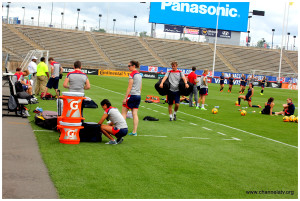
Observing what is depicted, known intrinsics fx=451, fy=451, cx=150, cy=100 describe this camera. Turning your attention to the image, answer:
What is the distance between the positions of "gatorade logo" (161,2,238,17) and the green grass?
196 feet

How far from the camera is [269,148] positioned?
10.8 metres

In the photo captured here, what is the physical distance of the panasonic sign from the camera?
233 ft

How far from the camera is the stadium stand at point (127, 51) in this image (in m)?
66.8

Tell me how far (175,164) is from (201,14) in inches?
2627

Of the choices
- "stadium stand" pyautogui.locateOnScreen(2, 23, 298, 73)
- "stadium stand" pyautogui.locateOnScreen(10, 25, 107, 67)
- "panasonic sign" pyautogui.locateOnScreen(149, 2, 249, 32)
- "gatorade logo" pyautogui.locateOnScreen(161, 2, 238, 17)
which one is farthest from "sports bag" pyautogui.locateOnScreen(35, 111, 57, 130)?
"gatorade logo" pyautogui.locateOnScreen(161, 2, 238, 17)

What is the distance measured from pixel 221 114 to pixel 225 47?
209ft

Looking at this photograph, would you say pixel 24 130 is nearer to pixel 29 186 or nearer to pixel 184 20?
pixel 29 186

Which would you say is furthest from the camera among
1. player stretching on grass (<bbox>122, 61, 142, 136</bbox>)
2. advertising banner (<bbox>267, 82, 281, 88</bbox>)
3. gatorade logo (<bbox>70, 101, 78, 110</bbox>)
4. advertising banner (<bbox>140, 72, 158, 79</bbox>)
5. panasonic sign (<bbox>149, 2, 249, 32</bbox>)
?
panasonic sign (<bbox>149, 2, 249, 32</bbox>)

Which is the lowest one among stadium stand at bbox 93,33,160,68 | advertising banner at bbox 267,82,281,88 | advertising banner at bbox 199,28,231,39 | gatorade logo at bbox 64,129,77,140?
gatorade logo at bbox 64,129,77,140

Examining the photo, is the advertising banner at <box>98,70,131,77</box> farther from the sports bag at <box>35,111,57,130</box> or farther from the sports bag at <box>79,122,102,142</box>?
the sports bag at <box>79,122,102,142</box>

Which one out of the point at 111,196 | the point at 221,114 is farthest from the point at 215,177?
the point at 221,114

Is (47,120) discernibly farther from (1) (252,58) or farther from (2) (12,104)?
(1) (252,58)

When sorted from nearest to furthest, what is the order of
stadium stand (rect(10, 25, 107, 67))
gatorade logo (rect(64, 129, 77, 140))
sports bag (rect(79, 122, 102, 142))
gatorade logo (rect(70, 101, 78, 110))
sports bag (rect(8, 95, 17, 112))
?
gatorade logo (rect(64, 129, 77, 140))
gatorade logo (rect(70, 101, 78, 110))
sports bag (rect(79, 122, 102, 142))
sports bag (rect(8, 95, 17, 112))
stadium stand (rect(10, 25, 107, 67))

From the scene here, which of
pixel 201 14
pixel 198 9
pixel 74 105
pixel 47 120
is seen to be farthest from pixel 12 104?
pixel 201 14
